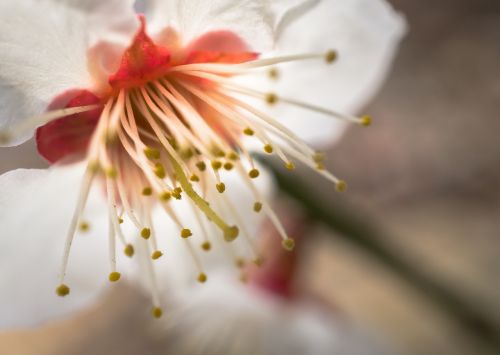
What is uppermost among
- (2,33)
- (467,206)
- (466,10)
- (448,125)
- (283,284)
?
(466,10)

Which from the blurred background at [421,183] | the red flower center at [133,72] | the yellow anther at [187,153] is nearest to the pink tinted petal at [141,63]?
the red flower center at [133,72]

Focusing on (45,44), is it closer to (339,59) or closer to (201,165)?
(201,165)

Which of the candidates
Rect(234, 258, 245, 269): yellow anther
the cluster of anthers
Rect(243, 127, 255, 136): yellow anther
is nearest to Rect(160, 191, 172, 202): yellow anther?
the cluster of anthers

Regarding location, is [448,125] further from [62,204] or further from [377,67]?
[62,204]

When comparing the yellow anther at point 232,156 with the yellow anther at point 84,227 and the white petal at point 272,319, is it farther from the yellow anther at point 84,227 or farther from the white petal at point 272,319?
the white petal at point 272,319

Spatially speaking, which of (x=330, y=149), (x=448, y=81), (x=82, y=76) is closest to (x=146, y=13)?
(x=82, y=76)

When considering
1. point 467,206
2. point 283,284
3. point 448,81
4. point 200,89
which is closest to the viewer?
point 200,89

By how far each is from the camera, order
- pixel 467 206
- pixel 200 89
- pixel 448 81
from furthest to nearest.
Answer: pixel 448 81 < pixel 467 206 < pixel 200 89

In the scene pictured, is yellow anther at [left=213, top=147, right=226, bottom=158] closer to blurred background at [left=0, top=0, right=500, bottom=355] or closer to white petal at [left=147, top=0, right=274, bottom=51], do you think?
white petal at [left=147, top=0, right=274, bottom=51]

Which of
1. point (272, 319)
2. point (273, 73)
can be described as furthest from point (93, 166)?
point (272, 319)
